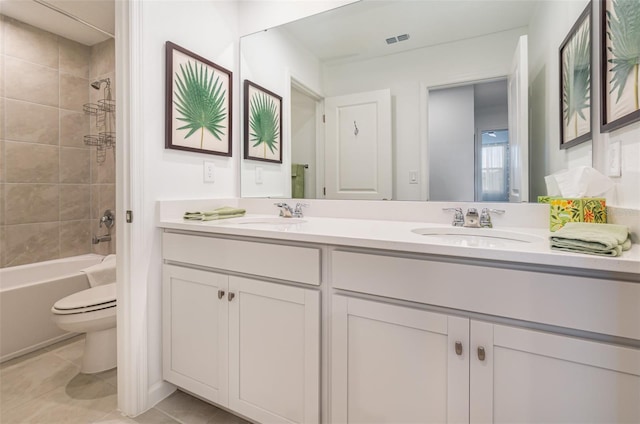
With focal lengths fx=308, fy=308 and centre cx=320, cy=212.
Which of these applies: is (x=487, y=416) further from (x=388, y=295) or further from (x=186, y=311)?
(x=186, y=311)

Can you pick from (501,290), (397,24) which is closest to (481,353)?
(501,290)

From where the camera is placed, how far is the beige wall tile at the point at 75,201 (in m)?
2.60

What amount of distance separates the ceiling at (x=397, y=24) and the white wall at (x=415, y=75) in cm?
4

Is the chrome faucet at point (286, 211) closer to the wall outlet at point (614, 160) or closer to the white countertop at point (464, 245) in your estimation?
the white countertop at point (464, 245)

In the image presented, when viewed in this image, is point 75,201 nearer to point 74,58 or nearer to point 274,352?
point 74,58

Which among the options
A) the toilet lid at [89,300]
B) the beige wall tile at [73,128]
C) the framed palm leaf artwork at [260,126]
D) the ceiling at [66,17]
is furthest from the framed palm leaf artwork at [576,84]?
the beige wall tile at [73,128]

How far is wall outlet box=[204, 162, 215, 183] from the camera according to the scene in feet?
5.85

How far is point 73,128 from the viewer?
2643mm

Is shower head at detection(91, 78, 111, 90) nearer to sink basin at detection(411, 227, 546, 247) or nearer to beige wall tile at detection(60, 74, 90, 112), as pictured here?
beige wall tile at detection(60, 74, 90, 112)

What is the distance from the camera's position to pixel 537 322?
79 centimetres

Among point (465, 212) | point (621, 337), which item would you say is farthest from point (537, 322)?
point (465, 212)

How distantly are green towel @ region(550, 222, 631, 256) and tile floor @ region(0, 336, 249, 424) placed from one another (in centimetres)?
143

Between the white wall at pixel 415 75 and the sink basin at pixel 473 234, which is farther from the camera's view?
the white wall at pixel 415 75

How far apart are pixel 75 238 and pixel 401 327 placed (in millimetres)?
2931
